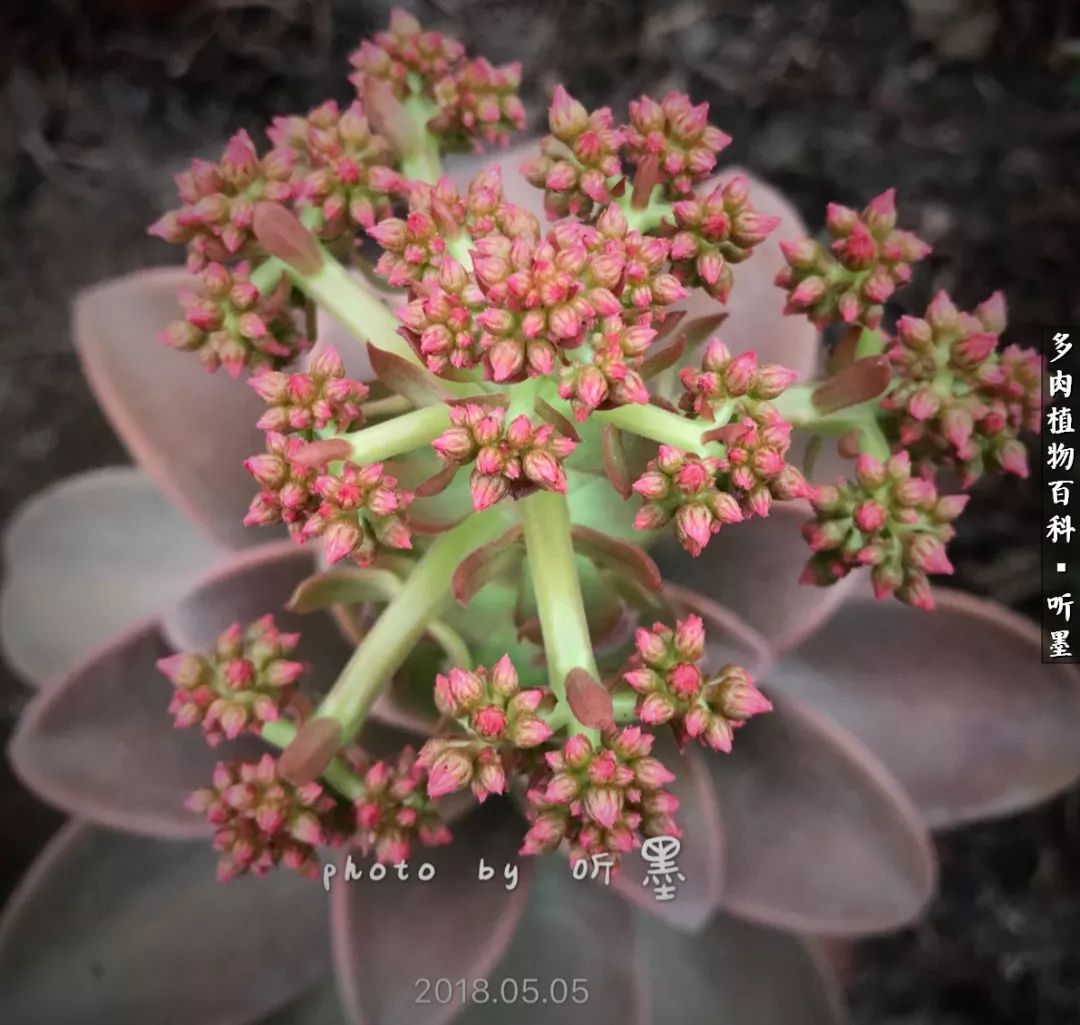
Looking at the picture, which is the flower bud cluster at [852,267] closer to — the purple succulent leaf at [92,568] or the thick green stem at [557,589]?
the thick green stem at [557,589]

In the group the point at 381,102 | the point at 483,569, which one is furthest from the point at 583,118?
the point at 483,569

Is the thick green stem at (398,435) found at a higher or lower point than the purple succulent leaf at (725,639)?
higher

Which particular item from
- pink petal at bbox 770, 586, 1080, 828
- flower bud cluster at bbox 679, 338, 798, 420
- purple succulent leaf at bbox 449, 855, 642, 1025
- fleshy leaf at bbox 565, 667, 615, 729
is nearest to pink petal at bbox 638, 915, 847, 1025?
purple succulent leaf at bbox 449, 855, 642, 1025

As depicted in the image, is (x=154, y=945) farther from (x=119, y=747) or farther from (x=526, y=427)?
(x=526, y=427)

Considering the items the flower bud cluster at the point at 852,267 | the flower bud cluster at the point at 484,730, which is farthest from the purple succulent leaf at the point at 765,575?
the flower bud cluster at the point at 484,730

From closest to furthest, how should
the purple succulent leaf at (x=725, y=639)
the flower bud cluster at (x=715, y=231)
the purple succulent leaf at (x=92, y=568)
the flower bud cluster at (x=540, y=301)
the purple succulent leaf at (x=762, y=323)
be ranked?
the flower bud cluster at (x=540, y=301), the flower bud cluster at (x=715, y=231), the purple succulent leaf at (x=725, y=639), the purple succulent leaf at (x=762, y=323), the purple succulent leaf at (x=92, y=568)

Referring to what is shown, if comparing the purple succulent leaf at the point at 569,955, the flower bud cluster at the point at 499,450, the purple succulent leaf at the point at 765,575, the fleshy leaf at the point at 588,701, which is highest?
the flower bud cluster at the point at 499,450

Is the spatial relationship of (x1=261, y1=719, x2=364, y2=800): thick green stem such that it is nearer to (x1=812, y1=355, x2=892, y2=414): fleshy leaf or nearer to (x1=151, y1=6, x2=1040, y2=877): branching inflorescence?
(x1=151, y1=6, x2=1040, y2=877): branching inflorescence
